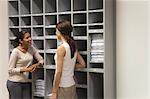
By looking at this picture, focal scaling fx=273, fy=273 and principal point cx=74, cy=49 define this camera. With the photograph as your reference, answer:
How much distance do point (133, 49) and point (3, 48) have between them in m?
1.83

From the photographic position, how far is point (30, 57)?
3090mm

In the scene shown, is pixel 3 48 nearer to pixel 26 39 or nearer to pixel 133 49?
pixel 26 39

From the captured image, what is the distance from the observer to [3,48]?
371 centimetres

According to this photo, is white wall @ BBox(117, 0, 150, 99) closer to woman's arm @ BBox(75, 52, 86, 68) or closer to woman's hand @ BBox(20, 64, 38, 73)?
woman's arm @ BBox(75, 52, 86, 68)

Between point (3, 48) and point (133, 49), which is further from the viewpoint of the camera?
point (3, 48)

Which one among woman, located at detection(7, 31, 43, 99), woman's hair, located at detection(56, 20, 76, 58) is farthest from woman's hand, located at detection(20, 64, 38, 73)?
woman's hair, located at detection(56, 20, 76, 58)

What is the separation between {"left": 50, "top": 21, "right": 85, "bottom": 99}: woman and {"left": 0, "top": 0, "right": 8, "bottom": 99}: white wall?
1210 millimetres

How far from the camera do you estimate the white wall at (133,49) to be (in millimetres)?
2695

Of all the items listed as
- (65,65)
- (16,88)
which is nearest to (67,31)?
(65,65)

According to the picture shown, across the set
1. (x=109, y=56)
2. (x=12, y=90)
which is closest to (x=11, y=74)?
(x=12, y=90)

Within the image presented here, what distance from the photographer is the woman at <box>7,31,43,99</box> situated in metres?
3.01

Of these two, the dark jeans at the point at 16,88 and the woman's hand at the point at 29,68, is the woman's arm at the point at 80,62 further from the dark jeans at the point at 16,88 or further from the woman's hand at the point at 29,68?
the dark jeans at the point at 16,88

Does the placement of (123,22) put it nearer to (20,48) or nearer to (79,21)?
(79,21)

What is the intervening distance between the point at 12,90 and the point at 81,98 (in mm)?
779
